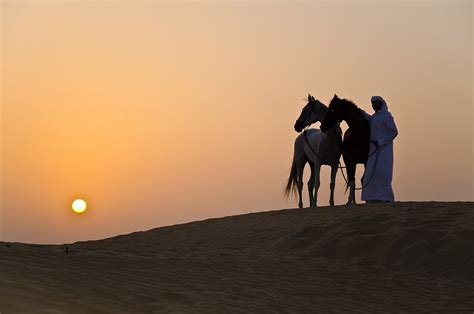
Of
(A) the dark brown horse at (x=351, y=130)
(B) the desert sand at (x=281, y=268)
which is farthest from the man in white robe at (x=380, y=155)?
(B) the desert sand at (x=281, y=268)

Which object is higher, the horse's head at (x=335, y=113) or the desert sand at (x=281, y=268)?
the horse's head at (x=335, y=113)

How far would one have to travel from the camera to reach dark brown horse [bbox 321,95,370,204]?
17.1 meters

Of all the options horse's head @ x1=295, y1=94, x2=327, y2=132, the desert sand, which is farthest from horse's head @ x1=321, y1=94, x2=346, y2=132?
the desert sand

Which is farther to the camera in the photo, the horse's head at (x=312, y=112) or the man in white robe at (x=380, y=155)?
the horse's head at (x=312, y=112)

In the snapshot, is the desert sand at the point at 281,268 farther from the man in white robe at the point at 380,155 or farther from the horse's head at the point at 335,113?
the horse's head at the point at 335,113

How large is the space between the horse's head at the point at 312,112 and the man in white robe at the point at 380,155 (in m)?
1.84

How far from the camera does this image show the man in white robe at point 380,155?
16689 millimetres

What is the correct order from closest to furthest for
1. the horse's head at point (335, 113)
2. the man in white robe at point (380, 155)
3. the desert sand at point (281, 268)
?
the desert sand at point (281, 268), the man in white robe at point (380, 155), the horse's head at point (335, 113)

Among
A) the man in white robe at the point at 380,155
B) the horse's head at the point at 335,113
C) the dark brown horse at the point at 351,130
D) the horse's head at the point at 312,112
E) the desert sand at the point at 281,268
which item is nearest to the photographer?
the desert sand at the point at 281,268

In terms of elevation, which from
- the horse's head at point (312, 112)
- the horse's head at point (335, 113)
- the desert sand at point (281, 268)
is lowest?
the desert sand at point (281, 268)

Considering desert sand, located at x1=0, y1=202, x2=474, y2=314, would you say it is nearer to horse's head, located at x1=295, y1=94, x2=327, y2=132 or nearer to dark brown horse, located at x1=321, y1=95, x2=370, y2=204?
dark brown horse, located at x1=321, y1=95, x2=370, y2=204

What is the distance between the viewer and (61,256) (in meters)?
9.74

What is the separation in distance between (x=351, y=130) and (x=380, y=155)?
33.9 inches

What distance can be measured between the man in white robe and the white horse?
190 cm
